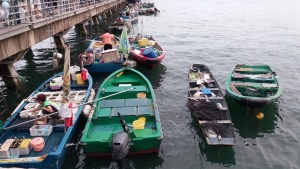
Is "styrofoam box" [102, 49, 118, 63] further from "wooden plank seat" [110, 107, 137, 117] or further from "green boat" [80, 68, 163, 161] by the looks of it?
"wooden plank seat" [110, 107, 137, 117]

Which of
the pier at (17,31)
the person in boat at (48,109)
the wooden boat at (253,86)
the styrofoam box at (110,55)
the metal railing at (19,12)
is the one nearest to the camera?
the person in boat at (48,109)

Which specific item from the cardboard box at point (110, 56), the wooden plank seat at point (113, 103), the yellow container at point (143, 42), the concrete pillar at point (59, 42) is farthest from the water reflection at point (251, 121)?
the concrete pillar at point (59, 42)

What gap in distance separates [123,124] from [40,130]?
3.73 metres

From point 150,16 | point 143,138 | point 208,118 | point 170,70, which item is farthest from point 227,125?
point 150,16

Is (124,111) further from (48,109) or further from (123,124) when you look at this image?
(48,109)

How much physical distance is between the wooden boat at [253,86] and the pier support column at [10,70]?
1325cm

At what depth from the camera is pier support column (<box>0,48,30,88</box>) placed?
15516 millimetres

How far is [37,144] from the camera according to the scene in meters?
10.0

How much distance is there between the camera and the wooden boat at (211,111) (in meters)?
11.7

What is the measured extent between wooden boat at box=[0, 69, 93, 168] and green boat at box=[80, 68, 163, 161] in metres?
1.00

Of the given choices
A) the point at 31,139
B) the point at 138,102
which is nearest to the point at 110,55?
the point at 138,102

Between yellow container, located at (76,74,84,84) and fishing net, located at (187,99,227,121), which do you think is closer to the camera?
fishing net, located at (187,99,227,121)

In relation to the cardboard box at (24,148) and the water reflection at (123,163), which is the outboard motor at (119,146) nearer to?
the water reflection at (123,163)

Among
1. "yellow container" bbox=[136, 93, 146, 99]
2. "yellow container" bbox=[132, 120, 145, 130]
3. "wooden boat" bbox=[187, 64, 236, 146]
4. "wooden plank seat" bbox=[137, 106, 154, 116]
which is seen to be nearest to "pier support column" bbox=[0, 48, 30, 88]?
"yellow container" bbox=[136, 93, 146, 99]
